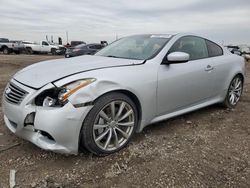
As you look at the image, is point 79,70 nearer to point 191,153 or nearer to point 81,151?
point 81,151

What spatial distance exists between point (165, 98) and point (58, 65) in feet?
4.67

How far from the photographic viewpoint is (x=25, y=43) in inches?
1094

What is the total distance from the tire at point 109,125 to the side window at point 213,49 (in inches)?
78.8

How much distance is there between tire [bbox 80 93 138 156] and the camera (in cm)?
269

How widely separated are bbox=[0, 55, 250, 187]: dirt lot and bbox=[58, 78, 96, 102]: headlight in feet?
2.46

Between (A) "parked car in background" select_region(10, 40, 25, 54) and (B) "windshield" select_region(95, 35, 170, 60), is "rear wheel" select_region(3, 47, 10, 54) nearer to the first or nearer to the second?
(A) "parked car in background" select_region(10, 40, 25, 54)

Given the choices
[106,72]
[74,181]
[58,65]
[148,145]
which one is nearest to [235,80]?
[148,145]

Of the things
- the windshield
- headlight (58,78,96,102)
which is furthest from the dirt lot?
the windshield

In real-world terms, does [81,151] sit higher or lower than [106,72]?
lower

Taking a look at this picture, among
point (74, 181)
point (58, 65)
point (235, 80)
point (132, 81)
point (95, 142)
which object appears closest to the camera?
point (74, 181)

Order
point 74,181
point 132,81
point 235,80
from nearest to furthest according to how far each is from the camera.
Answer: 1. point 74,181
2. point 132,81
3. point 235,80

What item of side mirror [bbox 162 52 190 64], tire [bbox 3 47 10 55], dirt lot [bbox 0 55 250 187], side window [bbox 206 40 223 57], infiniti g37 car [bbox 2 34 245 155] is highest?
side window [bbox 206 40 223 57]

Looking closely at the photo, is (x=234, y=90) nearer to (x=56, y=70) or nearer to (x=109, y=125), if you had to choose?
(x=109, y=125)

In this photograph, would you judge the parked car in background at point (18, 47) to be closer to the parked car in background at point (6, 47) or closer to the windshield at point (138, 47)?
the parked car in background at point (6, 47)
